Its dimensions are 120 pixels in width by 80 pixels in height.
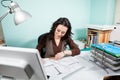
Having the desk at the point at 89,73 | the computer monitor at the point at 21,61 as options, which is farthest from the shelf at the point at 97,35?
the computer monitor at the point at 21,61

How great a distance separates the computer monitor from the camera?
1.83 feet

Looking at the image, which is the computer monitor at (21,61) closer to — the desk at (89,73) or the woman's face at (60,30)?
the desk at (89,73)

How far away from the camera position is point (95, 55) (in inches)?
47.6

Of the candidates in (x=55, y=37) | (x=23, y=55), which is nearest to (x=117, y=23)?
(x=55, y=37)

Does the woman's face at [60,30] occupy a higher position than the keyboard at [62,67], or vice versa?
the woman's face at [60,30]

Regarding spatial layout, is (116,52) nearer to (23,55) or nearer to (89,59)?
(89,59)

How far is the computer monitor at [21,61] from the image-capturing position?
22.0 inches

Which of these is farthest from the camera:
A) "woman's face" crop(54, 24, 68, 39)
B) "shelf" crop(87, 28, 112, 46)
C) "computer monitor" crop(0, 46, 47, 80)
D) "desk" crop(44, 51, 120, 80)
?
"shelf" crop(87, 28, 112, 46)

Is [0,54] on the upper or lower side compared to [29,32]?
upper

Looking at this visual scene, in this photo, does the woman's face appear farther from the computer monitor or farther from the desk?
the computer monitor

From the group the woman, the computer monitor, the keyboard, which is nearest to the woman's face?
the woman

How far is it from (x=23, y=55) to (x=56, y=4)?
6.04ft

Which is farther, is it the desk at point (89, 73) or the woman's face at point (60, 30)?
the woman's face at point (60, 30)

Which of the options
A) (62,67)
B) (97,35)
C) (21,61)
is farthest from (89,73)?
(97,35)
